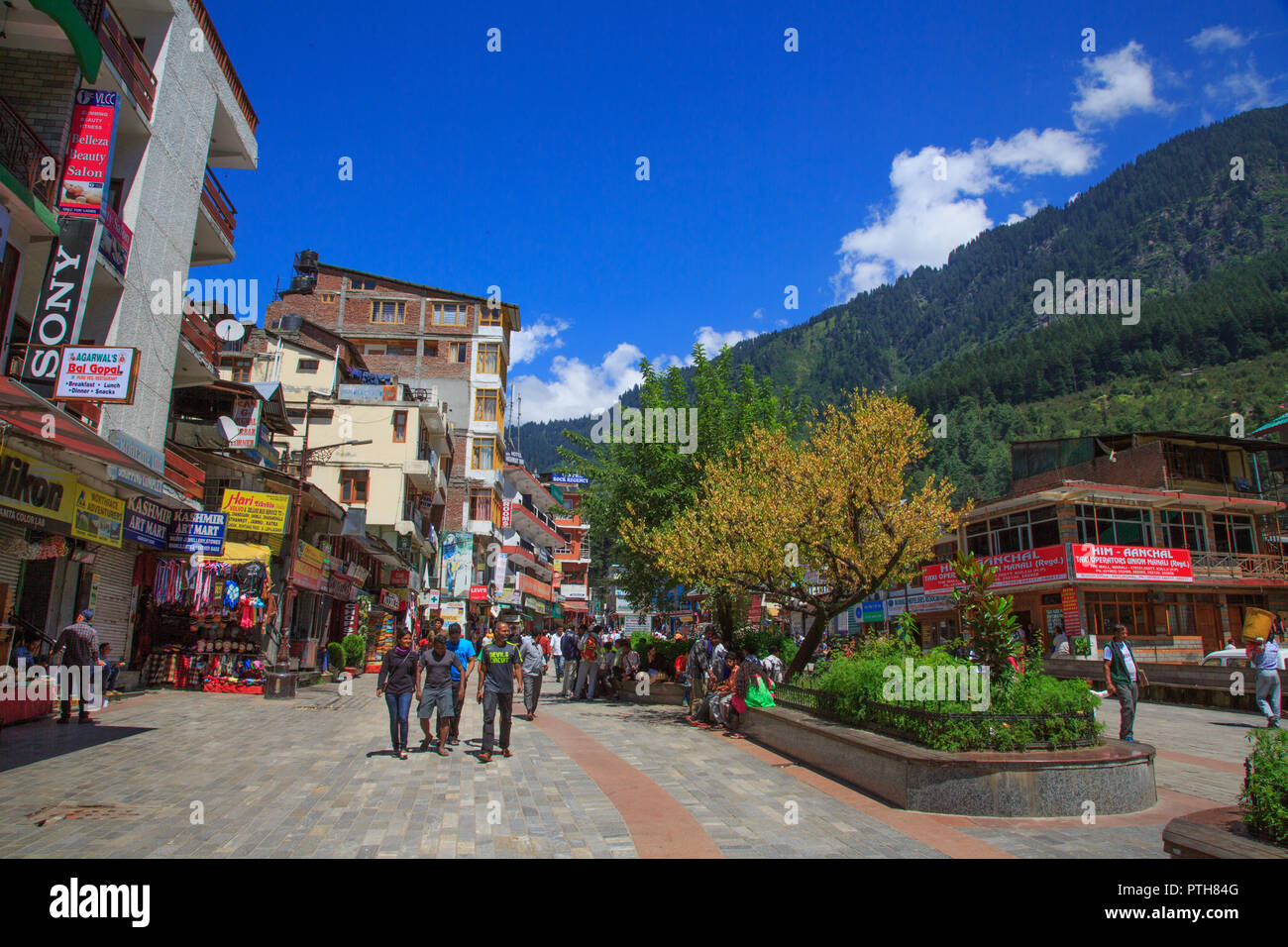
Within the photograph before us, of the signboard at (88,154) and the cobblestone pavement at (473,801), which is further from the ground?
the signboard at (88,154)

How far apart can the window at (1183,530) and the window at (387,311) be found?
40.6 meters

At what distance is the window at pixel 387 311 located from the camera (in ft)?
153

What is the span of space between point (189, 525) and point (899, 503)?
14992 millimetres

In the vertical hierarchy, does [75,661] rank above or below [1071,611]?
below

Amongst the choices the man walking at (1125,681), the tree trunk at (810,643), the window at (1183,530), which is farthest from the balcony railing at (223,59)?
the window at (1183,530)

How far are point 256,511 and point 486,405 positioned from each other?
25.1 meters

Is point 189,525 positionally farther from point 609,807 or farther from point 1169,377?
point 1169,377

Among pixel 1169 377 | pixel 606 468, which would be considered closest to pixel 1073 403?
pixel 1169 377

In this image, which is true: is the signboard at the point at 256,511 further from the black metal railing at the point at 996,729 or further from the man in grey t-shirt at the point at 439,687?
the black metal railing at the point at 996,729

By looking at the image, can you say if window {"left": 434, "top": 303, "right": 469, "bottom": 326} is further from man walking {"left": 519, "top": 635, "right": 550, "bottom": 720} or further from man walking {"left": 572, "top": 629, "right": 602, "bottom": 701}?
man walking {"left": 519, "top": 635, "right": 550, "bottom": 720}

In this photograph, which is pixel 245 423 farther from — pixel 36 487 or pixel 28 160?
pixel 36 487

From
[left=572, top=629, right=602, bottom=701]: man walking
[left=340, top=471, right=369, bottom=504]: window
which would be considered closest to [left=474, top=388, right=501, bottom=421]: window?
[left=340, top=471, right=369, bottom=504]: window

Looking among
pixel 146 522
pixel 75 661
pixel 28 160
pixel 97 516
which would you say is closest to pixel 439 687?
pixel 75 661

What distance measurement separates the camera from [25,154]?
1184 centimetres
